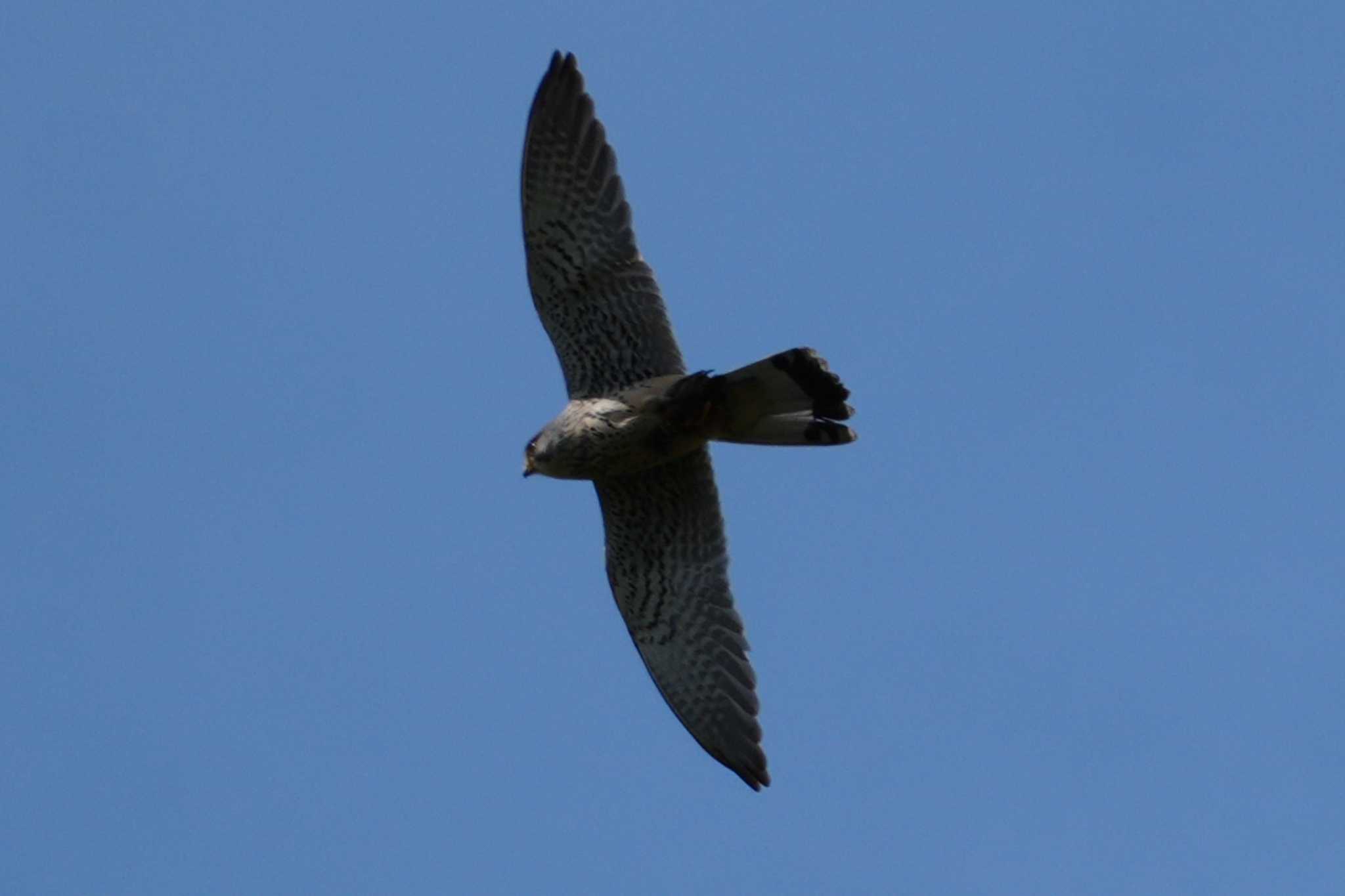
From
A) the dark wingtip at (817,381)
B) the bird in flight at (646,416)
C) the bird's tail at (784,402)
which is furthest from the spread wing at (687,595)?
the dark wingtip at (817,381)

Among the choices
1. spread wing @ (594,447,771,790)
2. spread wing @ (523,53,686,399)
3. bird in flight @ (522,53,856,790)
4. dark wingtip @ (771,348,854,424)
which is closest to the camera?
dark wingtip @ (771,348,854,424)

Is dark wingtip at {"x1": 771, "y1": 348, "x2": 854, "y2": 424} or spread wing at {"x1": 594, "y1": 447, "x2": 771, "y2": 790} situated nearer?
dark wingtip at {"x1": 771, "y1": 348, "x2": 854, "y2": 424}

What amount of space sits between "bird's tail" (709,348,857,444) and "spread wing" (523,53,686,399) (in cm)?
46

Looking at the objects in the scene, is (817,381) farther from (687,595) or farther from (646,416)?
(687,595)

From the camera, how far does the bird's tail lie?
11.6 meters

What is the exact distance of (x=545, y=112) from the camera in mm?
12234

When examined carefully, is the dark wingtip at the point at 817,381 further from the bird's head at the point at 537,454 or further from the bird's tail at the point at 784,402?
the bird's head at the point at 537,454

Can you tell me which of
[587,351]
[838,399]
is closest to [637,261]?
[587,351]

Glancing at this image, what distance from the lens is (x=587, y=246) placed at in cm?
1218

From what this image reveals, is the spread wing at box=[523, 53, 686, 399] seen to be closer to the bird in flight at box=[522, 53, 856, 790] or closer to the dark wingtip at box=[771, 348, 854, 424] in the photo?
the bird in flight at box=[522, 53, 856, 790]

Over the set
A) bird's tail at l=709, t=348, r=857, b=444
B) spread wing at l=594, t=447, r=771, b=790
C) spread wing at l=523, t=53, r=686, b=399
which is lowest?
spread wing at l=594, t=447, r=771, b=790

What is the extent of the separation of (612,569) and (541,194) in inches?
88.6

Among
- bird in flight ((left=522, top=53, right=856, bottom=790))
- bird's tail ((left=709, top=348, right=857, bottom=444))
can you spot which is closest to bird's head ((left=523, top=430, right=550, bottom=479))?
bird in flight ((left=522, top=53, right=856, bottom=790))

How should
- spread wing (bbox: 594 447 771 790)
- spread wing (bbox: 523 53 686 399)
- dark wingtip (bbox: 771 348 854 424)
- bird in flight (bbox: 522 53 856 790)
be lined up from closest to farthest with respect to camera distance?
dark wingtip (bbox: 771 348 854 424), bird in flight (bbox: 522 53 856 790), spread wing (bbox: 523 53 686 399), spread wing (bbox: 594 447 771 790)
